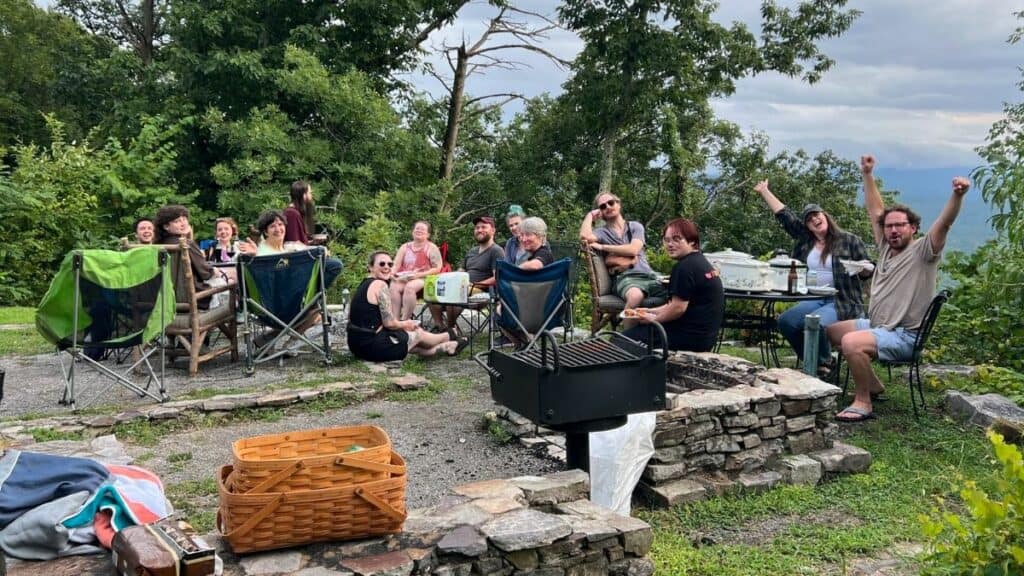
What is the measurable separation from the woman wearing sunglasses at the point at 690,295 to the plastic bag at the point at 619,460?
3.34 ft

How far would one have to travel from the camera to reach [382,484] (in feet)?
7.59

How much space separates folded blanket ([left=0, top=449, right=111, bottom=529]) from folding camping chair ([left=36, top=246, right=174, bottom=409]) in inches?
84.2

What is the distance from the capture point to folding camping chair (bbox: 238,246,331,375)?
18.1ft

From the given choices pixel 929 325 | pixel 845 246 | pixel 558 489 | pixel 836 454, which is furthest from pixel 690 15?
pixel 558 489

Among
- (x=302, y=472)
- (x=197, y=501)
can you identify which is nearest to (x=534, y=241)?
(x=197, y=501)

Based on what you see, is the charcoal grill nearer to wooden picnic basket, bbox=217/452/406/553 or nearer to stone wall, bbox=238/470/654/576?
stone wall, bbox=238/470/654/576

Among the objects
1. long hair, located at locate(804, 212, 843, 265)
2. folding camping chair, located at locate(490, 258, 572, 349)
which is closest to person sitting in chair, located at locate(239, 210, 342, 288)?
folding camping chair, located at locate(490, 258, 572, 349)

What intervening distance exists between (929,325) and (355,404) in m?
3.45

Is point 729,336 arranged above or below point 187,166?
below

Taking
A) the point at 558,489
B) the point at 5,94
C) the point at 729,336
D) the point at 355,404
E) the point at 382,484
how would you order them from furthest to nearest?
the point at 5,94 < the point at 729,336 < the point at 355,404 < the point at 558,489 < the point at 382,484

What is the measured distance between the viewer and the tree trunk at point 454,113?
53.1 ft

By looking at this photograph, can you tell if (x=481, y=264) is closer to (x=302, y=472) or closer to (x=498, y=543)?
(x=498, y=543)

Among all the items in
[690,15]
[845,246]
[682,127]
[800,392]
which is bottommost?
[800,392]

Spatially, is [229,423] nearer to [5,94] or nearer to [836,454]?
[836,454]
